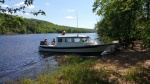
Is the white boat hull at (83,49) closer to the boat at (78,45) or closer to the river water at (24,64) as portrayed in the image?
the boat at (78,45)

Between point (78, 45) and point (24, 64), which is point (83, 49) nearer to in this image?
point (78, 45)

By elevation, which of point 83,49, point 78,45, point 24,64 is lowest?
point 24,64

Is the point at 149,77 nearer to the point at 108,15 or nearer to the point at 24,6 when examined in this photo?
the point at 24,6

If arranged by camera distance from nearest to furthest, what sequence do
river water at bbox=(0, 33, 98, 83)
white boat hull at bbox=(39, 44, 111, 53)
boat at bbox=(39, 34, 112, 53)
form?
river water at bbox=(0, 33, 98, 83) < white boat hull at bbox=(39, 44, 111, 53) < boat at bbox=(39, 34, 112, 53)

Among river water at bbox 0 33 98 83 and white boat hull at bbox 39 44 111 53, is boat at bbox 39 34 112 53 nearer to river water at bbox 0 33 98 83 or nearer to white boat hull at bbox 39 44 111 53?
white boat hull at bbox 39 44 111 53

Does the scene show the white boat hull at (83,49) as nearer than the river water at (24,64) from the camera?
No

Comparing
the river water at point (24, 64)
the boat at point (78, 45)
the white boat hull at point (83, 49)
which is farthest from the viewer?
the boat at point (78, 45)

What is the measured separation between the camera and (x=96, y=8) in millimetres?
26453

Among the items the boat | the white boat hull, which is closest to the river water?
the white boat hull

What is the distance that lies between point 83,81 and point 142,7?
15.2 metres

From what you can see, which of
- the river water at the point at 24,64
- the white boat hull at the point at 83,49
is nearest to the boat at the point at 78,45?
the white boat hull at the point at 83,49

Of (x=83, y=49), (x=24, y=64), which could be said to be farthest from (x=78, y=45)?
(x=24, y=64)

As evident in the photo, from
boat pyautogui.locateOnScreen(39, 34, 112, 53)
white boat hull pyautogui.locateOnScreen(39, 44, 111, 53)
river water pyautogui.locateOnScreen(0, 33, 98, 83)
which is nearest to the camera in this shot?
river water pyautogui.locateOnScreen(0, 33, 98, 83)

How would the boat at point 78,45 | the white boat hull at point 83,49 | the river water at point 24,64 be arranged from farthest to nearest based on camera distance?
the boat at point 78,45 < the white boat hull at point 83,49 < the river water at point 24,64
